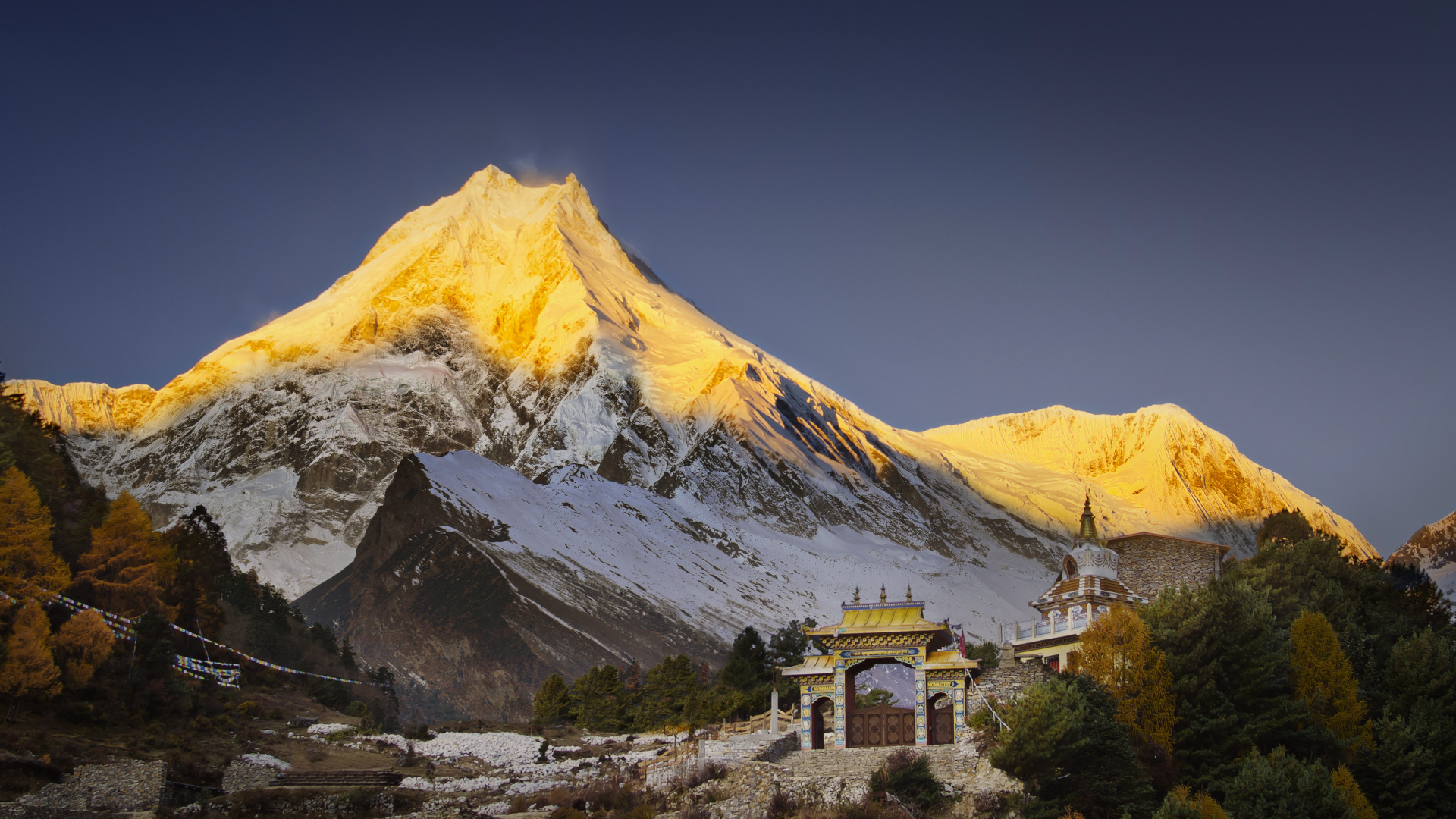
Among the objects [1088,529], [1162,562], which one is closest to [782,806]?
[1088,529]

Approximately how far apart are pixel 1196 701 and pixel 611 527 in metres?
115

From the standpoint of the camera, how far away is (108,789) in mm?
33719

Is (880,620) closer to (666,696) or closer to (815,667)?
(815,667)

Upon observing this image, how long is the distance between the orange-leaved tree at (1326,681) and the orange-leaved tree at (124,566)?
39464 millimetres

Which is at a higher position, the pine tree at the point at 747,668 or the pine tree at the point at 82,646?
the pine tree at the point at 747,668

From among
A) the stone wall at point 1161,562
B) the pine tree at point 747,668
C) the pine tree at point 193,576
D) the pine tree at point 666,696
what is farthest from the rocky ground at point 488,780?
the stone wall at point 1161,562

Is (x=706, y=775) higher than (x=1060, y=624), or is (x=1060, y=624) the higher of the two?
(x=1060, y=624)

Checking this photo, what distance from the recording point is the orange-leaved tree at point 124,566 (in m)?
46.1

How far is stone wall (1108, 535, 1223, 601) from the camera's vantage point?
45.8m

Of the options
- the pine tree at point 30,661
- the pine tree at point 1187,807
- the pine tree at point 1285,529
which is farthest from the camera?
the pine tree at point 1285,529

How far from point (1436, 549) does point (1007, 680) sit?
274 ft

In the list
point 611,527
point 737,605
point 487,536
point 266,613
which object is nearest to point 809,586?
point 737,605

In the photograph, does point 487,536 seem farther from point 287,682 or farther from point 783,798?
point 783,798

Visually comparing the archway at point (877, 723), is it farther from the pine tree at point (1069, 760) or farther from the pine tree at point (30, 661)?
the pine tree at point (30, 661)
